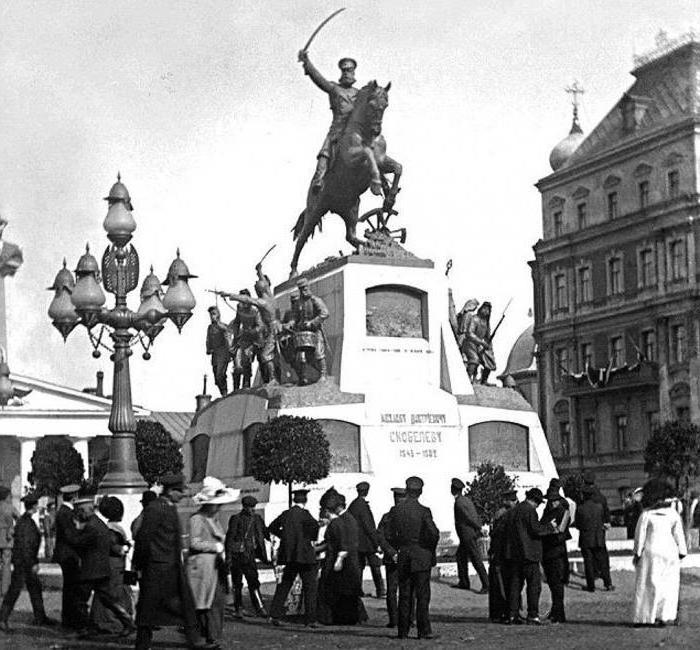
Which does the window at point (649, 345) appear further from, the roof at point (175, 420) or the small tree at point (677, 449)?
the roof at point (175, 420)

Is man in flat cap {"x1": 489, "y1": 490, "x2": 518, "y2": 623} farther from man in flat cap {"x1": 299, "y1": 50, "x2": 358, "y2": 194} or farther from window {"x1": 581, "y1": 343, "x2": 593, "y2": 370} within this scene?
window {"x1": 581, "y1": 343, "x2": 593, "y2": 370}

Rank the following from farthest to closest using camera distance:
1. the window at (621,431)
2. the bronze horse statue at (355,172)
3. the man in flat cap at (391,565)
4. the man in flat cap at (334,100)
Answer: the window at (621,431) → the man in flat cap at (334,100) → the bronze horse statue at (355,172) → the man in flat cap at (391,565)

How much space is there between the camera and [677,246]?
59906mm

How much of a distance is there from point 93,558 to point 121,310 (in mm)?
9121

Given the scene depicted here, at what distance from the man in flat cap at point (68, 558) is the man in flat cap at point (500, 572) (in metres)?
4.36

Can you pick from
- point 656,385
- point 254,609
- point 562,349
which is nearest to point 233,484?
point 254,609

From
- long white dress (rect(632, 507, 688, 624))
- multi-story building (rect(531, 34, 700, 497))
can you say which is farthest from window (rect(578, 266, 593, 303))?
long white dress (rect(632, 507, 688, 624))

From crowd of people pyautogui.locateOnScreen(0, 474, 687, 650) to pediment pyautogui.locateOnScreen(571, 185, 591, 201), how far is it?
4965 centimetres

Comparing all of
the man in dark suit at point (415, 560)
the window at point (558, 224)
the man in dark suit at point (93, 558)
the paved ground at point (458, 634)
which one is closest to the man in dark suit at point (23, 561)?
the paved ground at point (458, 634)

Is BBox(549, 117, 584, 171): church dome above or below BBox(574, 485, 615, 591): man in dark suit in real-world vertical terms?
above

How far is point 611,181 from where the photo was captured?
211ft

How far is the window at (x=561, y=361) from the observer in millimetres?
66562

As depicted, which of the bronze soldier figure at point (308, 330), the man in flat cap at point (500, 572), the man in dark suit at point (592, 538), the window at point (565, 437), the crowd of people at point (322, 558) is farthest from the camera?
the window at point (565, 437)

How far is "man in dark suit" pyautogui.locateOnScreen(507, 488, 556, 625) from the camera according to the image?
51.6 feet
